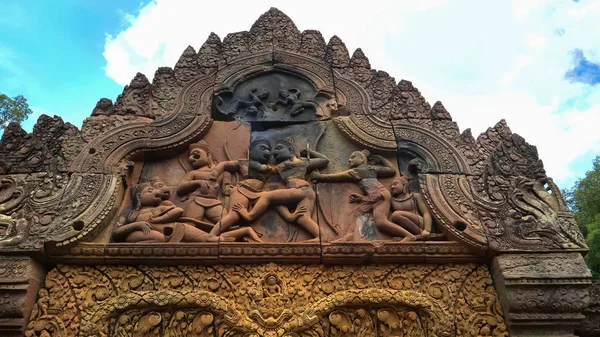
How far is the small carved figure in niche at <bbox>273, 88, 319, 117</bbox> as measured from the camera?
22.3 feet

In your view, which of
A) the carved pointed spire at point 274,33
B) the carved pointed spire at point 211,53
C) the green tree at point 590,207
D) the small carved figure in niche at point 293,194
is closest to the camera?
the small carved figure in niche at point 293,194

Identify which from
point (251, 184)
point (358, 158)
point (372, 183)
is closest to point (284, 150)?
point (251, 184)

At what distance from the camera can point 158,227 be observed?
531 cm

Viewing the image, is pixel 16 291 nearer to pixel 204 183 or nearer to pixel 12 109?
pixel 204 183

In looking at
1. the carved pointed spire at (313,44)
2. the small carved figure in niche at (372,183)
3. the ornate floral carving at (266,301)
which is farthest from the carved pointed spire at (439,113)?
the ornate floral carving at (266,301)

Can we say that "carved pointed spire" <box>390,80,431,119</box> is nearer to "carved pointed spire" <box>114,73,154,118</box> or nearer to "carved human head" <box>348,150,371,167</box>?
"carved human head" <box>348,150,371,167</box>

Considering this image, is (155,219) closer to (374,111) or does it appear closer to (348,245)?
(348,245)

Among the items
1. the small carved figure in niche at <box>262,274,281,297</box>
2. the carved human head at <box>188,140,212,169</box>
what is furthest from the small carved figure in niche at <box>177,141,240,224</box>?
the small carved figure in niche at <box>262,274,281,297</box>

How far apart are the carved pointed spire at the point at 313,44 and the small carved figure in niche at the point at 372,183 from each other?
216 centimetres

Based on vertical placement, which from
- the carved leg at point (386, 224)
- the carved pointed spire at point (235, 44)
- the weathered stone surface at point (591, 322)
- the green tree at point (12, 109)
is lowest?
the weathered stone surface at point (591, 322)

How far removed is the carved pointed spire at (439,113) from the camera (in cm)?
650

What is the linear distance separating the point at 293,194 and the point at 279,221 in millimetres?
373

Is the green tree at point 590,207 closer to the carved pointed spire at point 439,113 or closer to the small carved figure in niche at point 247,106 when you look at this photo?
the carved pointed spire at point 439,113

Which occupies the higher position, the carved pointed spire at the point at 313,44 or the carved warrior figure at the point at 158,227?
the carved pointed spire at the point at 313,44
